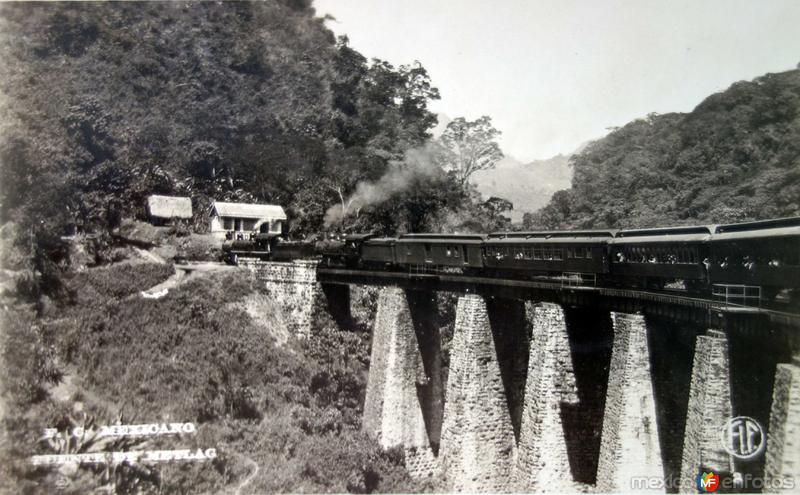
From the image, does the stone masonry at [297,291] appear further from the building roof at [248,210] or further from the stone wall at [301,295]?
the building roof at [248,210]

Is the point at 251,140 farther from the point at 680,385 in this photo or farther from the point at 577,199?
the point at 680,385

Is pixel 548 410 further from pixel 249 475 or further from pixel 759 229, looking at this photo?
pixel 249 475

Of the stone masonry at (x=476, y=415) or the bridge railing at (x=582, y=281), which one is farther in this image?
the stone masonry at (x=476, y=415)

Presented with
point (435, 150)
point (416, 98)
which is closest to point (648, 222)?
point (435, 150)

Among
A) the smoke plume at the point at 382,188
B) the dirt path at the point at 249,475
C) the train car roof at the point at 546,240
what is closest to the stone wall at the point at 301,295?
the train car roof at the point at 546,240

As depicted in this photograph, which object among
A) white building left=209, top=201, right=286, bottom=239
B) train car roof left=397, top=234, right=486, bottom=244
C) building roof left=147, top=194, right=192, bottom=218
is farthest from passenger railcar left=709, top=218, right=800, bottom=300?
building roof left=147, top=194, right=192, bottom=218

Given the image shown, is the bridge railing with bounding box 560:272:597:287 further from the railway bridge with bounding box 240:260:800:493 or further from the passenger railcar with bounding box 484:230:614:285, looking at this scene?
the railway bridge with bounding box 240:260:800:493

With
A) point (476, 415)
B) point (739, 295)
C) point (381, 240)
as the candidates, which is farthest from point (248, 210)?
point (739, 295)
